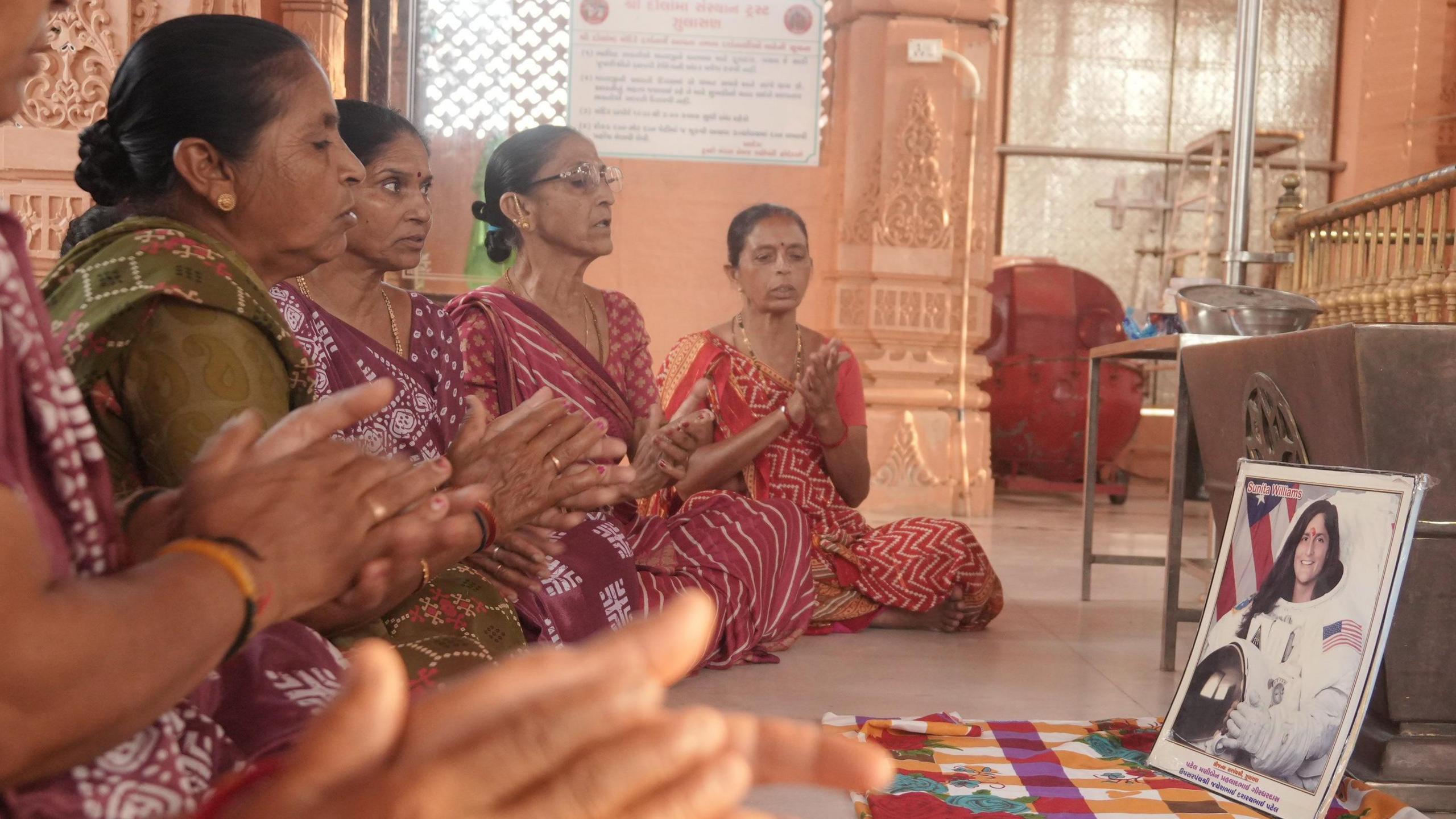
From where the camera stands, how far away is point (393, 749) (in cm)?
61

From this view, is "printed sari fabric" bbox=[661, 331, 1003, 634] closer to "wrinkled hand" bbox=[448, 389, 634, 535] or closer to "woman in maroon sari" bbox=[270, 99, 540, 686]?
"woman in maroon sari" bbox=[270, 99, 540, 686]

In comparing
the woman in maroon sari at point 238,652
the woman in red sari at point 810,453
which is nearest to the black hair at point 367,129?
the woman in red sari at point 810,453

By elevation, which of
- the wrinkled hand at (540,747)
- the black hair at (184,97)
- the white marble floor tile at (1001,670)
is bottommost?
the white marble floor tile at (1001,670)

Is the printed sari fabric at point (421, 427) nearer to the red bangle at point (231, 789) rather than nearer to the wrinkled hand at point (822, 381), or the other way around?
the red bangle at point (231, 789)

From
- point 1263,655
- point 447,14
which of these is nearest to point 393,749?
point 1263,655

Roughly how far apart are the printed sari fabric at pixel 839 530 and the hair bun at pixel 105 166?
202 cm

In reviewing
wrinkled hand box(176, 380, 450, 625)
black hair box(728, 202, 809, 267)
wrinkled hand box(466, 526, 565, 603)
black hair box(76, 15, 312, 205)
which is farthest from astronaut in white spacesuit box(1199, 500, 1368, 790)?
black hair box(728, 202, 809, 267)

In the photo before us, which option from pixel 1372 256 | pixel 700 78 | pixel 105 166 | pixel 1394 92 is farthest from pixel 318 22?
pixel 1394 92

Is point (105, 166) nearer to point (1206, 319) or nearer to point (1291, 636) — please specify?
point (1291, 636)

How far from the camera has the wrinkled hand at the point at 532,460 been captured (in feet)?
4.94

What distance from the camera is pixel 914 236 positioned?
609 centimetres

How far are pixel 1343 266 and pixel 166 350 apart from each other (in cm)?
519

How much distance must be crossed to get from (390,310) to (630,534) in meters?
0.95

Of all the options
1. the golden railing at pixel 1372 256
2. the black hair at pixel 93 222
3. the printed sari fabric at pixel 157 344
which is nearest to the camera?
the printed sari fabric at pixel 157 344
